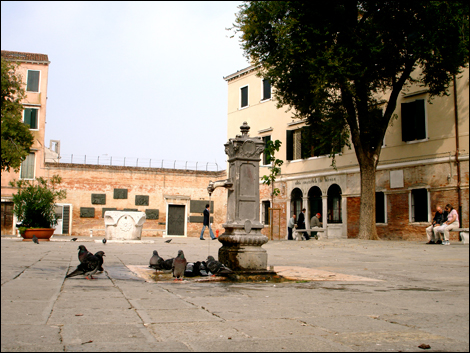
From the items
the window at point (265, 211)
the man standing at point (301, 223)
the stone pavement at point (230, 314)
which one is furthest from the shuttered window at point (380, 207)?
the stone pavement at point (230, 314)

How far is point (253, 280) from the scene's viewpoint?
297 inches

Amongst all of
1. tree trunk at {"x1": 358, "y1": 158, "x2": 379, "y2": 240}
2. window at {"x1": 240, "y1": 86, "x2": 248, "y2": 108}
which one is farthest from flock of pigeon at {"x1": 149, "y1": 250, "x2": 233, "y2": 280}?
window at {"x1": 240, "y1": 86, "x2": 248, "y2": 108}

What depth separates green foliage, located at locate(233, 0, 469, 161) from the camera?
18047 mm

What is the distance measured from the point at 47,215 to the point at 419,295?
18.8 meters

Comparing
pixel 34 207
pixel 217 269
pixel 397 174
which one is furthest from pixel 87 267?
pixel 397 174

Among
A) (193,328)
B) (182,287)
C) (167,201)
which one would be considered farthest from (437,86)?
(167,201)

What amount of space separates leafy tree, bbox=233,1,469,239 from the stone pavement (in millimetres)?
12976

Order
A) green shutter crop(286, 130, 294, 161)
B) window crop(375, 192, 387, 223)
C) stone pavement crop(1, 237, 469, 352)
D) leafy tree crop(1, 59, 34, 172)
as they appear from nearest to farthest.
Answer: leafy tree crop(1, 59, 34, 172), stone pavement crop(1, 237, 469, 352), window crop(375, 192, 387, 223), green shutter crop(286, 130, 294, 161)

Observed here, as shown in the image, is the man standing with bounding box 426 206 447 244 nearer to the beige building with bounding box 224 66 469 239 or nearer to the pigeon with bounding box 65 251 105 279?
the beige building with bounding box 224 66 469 239

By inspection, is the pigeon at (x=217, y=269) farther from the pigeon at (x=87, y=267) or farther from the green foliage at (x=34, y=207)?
the green foliage at (x=34, y=207)

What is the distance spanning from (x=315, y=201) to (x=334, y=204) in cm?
172

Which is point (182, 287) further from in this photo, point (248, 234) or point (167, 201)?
point (167, 201)

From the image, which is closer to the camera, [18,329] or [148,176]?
[18,329]

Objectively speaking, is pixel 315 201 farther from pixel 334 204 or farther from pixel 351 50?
pixel 351 50
